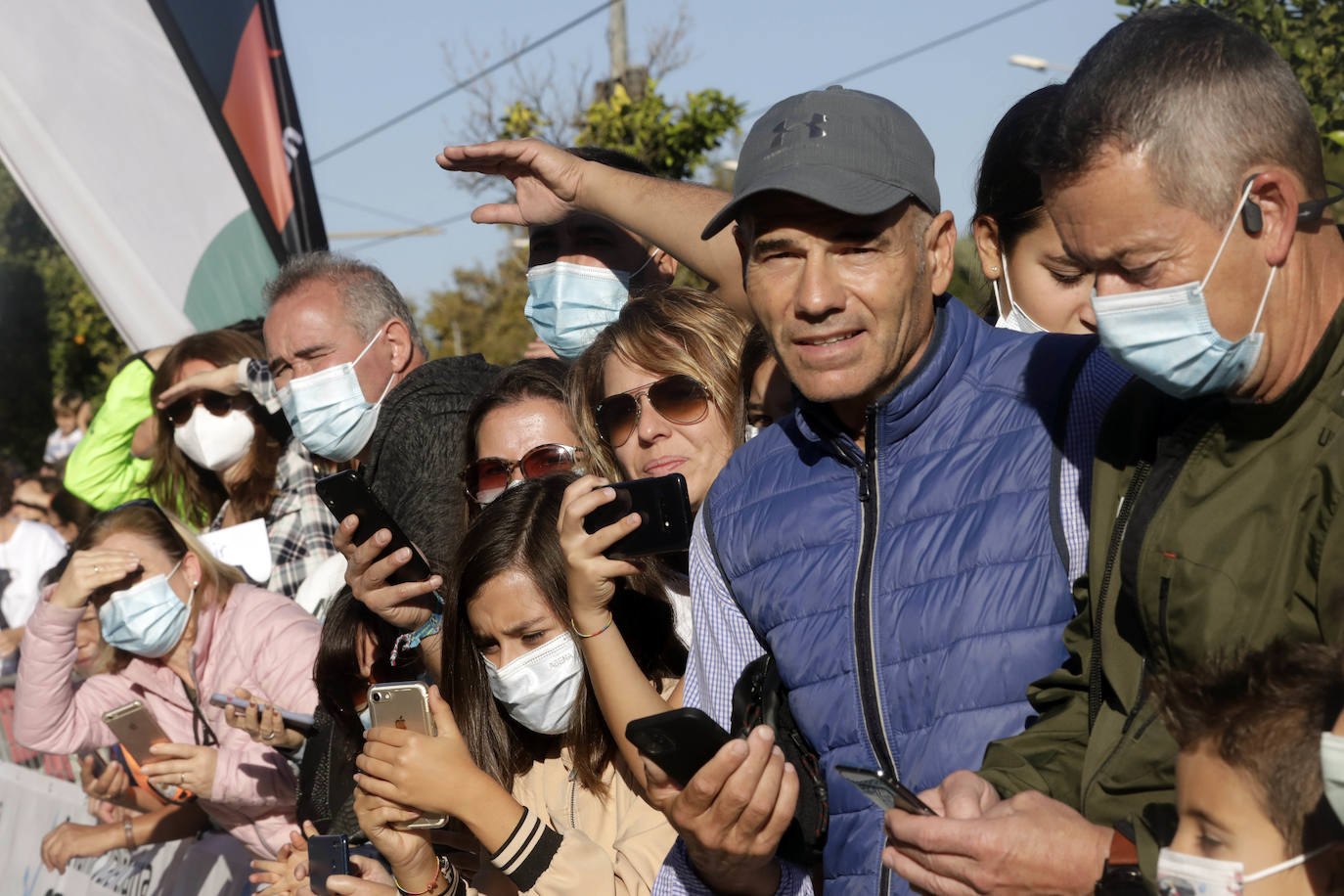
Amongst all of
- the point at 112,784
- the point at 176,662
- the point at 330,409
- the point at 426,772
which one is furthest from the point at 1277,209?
the point at 112,784

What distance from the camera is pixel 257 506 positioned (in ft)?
19.3

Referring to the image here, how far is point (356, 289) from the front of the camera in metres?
5.17

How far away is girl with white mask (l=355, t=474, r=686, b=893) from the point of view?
3.12 metres

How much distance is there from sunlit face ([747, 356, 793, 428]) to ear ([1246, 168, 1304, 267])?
58.2 inches

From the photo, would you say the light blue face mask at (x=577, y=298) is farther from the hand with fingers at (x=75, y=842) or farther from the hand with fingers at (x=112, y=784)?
the hand with fingers at (x=75, y=842)

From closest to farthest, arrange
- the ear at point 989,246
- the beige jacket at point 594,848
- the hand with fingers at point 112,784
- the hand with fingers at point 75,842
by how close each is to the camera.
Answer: the beige jacket at point 594,848
the ear at point 989,246
the hand with fingers at point 112,784
the hand with fingers at point 75,842

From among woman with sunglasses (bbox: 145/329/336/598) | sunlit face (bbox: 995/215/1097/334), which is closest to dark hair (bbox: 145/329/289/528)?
woman with sunglasses (bbox: 145/329/336/598)

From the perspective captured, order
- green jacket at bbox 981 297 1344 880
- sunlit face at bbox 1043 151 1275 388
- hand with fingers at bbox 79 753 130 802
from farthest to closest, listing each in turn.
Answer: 1. hand with fingers at bbox 79 753 130 802
2. sunlit face at bbox 1043 151 1275 388
3. green jacket at bbox 981 297 1344 880

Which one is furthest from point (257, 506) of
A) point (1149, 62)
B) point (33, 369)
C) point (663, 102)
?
point (33, 369)

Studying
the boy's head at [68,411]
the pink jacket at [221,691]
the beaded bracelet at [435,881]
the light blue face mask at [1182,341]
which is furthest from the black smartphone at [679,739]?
the boy's head at [68,411]

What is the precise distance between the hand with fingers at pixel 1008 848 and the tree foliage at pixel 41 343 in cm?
3035

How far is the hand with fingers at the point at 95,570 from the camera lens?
16.8 ft

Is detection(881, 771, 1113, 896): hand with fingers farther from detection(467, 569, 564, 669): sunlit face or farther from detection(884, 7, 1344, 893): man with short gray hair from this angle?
detection(467, 569, 564, 669): sunlit face

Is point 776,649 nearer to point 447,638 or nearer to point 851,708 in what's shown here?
point 851,708
